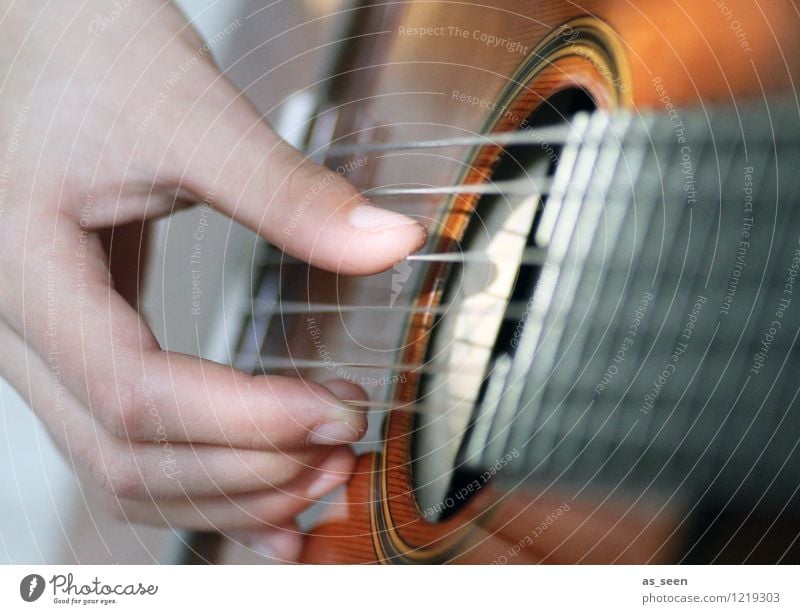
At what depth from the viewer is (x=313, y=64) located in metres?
0.42

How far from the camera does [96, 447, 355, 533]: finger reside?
1.38 ft

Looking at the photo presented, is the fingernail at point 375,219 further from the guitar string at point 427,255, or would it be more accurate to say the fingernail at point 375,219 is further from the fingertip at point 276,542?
the fingertip at point 276,542

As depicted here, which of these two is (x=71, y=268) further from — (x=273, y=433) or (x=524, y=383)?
(x=524, y=383)

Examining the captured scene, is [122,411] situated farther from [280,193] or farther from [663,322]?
[663,322]

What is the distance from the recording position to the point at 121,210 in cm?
41

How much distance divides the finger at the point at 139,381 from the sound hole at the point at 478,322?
0.06 m

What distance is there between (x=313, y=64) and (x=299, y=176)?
2.4 inches

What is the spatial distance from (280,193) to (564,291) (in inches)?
6.6

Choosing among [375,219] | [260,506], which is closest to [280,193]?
[375,219]

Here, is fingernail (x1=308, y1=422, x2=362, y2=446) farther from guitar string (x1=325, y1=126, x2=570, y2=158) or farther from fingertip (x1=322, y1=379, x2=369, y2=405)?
guitar string (x1=325, y1=126, x2=570, y2=158)

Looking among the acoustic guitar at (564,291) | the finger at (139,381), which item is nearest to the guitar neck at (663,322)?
the acoustic guitar at (564,291)

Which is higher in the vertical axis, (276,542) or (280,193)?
(280,193)
